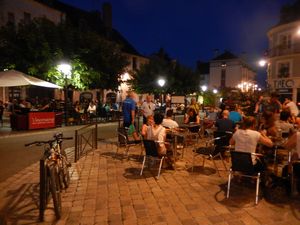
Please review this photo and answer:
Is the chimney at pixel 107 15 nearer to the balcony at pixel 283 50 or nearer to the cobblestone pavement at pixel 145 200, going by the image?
the balcony at pixel 283 50

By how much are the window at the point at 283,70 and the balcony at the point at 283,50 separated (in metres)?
1.10

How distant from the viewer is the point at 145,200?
5.22 metres

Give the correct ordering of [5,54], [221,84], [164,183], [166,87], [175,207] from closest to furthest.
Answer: [175,207], [164,183], [5,54], [166,87], [221,84]

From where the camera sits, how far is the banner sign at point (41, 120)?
15078 mm

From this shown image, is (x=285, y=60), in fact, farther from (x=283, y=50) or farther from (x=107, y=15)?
(x=107, y=15)

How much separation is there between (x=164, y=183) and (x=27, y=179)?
2.89 m

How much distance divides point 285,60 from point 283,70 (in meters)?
1.07

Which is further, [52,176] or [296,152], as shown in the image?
[296,152]

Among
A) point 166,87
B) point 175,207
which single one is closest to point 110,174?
point 175,207

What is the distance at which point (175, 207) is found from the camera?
491cm

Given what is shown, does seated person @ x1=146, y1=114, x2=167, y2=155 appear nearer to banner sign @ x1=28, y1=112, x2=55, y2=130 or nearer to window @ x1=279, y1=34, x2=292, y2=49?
banner sign @ x1=28, y1=112, x2=55, y2=130

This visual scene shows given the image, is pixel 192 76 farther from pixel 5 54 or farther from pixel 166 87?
pixel 5 54

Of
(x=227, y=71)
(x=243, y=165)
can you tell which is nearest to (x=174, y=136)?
(x=243, y=165)

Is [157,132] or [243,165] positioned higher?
[157,132]
